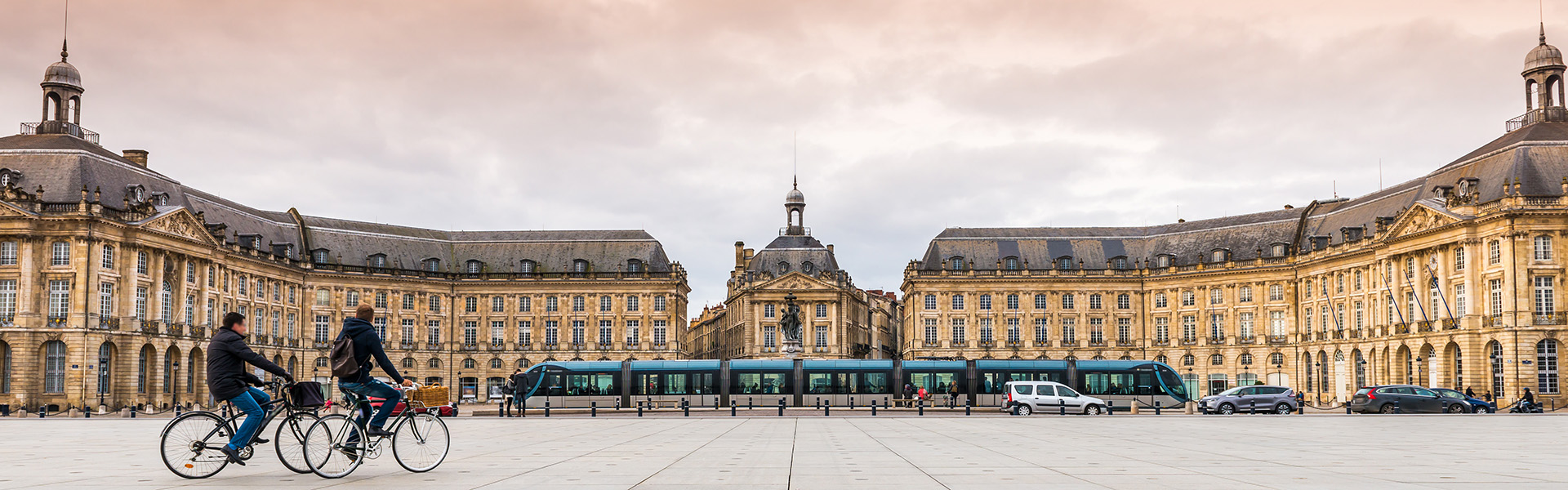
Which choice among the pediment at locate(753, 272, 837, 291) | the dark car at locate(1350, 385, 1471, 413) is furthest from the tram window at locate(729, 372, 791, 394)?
the pediment at locate(753, 272, 837, 291)

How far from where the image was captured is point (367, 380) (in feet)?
52.4

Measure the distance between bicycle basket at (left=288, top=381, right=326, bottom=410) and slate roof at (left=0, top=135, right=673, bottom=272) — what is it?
2597 inches

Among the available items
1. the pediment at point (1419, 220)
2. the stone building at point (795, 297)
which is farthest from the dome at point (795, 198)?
the pediment at point (1419, 220)

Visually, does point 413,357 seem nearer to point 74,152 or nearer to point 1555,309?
point 74,152

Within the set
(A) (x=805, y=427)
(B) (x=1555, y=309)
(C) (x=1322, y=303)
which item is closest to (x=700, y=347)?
(C) (x=1322, y=303)

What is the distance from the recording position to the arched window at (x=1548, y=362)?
68.9m

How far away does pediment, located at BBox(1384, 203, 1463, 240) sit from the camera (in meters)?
73.4

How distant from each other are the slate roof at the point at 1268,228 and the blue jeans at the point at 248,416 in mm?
72056

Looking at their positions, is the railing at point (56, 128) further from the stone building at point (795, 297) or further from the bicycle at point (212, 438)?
the bicycle at point (212, 438)

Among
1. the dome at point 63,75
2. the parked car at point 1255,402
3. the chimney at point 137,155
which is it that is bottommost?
the parked car at point 1255,402

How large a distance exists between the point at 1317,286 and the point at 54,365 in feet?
261

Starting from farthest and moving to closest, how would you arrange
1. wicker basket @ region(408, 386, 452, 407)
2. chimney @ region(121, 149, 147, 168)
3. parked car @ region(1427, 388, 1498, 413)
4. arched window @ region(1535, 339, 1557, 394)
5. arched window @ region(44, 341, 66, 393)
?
chimney @ region(121, 149, 147, 168) → arched window @ region(44, 341, 66, 393) → arched window @ region(1535, 339, 1557, 394) → wicker basket @ region(408, 386, 452, 407) → parked car @ region(1427, 388, 1498, 413)

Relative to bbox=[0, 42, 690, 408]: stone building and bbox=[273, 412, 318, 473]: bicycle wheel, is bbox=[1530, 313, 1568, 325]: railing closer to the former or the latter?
bbox=[0, 42, 690, 408]: stone building

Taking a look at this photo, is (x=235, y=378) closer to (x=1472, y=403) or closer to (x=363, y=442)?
(x=363, y=442)
